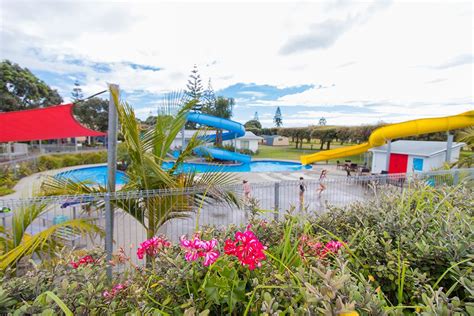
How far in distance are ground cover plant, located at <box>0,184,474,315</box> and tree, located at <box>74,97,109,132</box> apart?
41.3 m

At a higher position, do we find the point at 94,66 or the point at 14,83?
the point at 94,66

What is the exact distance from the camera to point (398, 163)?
14641mm

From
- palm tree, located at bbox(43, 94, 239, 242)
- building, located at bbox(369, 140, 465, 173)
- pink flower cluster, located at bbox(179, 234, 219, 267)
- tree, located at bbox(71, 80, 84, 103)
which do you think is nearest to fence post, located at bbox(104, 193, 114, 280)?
palm tree, located at bbox(43, 94, 239, 242)

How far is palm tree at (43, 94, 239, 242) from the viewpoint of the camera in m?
3.07

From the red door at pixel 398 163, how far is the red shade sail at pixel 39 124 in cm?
1991

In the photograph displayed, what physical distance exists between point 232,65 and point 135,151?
36721 mm

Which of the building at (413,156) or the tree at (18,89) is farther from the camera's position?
the tree at (18,89)

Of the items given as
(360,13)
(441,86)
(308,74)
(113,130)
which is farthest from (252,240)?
(308,74)

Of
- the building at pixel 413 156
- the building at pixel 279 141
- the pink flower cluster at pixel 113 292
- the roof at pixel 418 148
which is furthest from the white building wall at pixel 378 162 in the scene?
the building at pixel 279 141

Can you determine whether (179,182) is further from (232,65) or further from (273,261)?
(232,65)

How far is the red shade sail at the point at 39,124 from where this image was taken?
11.4m

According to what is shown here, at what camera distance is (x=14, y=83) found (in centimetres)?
2747

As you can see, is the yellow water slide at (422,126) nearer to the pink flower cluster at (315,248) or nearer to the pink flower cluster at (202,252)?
A: the pink flower cluster at (315,248)

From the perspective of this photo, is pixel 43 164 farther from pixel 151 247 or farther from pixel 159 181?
pixel 151 247
